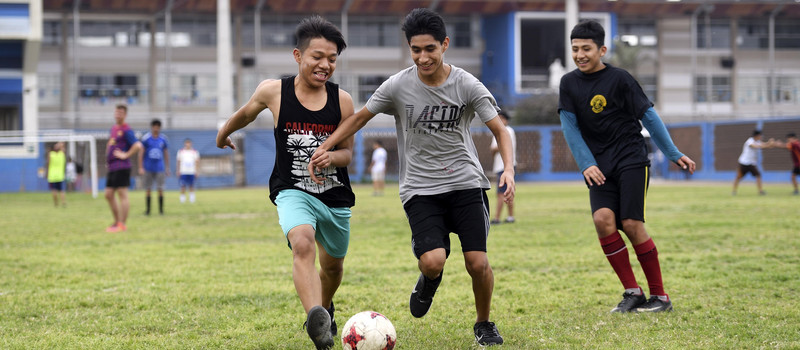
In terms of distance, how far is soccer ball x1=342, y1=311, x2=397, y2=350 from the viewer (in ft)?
14.2

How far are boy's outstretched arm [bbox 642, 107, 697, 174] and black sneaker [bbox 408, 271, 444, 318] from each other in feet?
6.86

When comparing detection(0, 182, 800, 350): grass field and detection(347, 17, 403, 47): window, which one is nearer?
detection(0, 182, 800, 350): grass field

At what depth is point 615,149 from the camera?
596cm

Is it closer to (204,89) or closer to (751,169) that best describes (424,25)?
(751,169)

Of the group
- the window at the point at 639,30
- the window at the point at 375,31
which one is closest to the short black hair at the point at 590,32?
the window at the point at 375,31

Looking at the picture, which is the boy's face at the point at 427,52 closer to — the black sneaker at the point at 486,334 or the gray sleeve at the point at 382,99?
the gray sleeve at the point at 382,99

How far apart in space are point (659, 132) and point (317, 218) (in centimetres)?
276

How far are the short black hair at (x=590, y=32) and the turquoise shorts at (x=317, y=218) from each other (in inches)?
88.4

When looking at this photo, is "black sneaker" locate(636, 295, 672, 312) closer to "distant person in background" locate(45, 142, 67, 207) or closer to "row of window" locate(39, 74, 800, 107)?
"distant person in background" locate(45, 142, 67, 207)

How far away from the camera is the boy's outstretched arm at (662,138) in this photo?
5863mm

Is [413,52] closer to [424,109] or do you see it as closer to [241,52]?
[424,109]

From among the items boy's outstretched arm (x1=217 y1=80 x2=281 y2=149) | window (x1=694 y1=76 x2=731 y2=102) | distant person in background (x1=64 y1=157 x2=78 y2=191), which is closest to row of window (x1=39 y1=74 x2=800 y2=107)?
window (x1=694 y1=76 x2=731 y2=102)

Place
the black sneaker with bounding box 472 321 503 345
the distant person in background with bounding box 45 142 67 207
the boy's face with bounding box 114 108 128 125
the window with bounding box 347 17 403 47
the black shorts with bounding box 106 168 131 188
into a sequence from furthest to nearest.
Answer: the window with bounding box 347 17 403 47 → the distant person in background with bounding box 45 142 67 207 → the black shorts with bounding box 106 168 131 188 → the boy's face with bounding box 114 108 128 125 → the black sneaker with bounding box 472 321 503 345

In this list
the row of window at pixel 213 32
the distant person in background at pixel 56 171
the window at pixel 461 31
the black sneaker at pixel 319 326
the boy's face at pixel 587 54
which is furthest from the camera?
the window at pixel 461 31
